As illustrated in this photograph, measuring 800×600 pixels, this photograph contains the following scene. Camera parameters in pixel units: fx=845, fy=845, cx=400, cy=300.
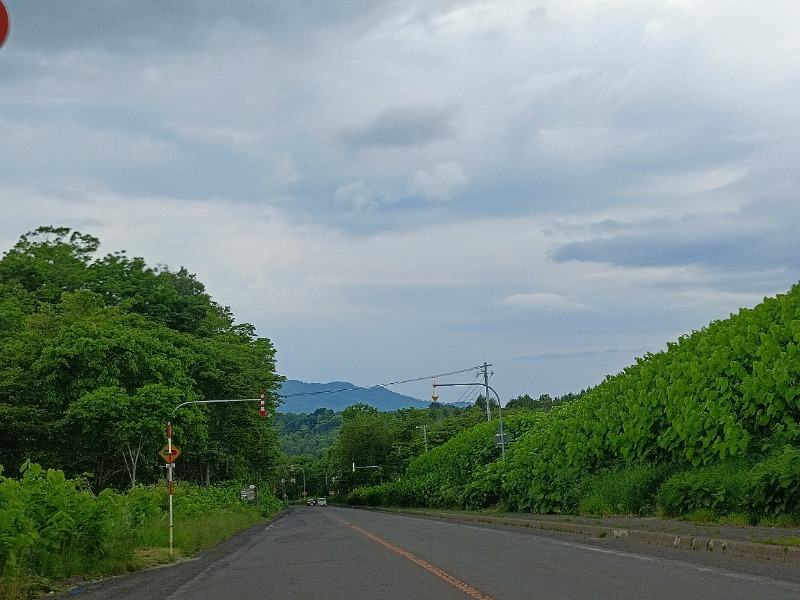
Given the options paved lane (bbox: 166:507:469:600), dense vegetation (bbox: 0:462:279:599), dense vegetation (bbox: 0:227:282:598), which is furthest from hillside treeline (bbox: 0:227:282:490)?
paved lane (bbox: 166:507:469:600)

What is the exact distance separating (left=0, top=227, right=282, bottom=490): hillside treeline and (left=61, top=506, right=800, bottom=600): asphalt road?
14101 millimetres

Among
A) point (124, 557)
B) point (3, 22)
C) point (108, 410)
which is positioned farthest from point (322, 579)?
point (108, 410)

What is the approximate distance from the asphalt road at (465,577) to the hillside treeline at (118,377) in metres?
14.1

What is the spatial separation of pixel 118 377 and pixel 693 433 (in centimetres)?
2820

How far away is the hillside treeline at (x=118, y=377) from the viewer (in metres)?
38.8

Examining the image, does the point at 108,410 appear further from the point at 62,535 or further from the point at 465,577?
the point at 465,577

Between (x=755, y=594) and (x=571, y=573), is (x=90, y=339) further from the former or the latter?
(x=755, y=594)

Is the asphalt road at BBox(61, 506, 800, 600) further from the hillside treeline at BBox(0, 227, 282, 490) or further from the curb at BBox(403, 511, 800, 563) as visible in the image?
the hillside treeline at BBox(0, 227, 282, 490)

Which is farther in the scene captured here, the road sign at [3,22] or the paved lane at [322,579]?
the paved lane at [322,579]

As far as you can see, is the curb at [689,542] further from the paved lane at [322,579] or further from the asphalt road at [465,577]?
the paved lane at [322,579]

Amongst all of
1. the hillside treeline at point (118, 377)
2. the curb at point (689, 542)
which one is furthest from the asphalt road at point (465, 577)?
the hillside treeline at point (118, 377)

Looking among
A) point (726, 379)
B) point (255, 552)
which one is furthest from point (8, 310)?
point (726, 379)

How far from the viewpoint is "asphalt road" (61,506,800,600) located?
30.3ft

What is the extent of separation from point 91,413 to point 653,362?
2492 cm
